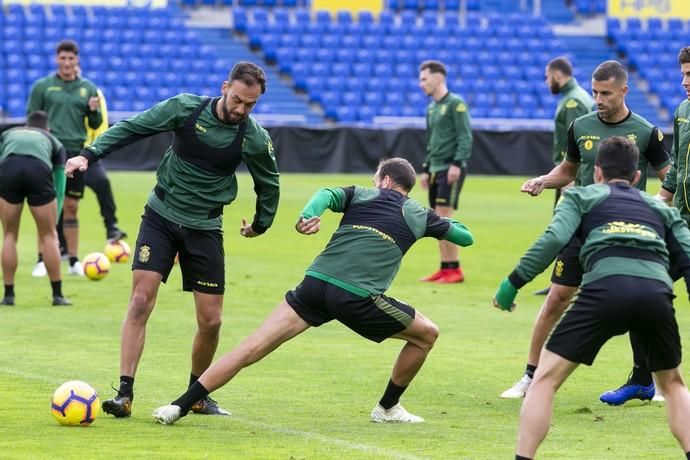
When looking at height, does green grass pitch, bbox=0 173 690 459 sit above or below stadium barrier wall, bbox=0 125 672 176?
above

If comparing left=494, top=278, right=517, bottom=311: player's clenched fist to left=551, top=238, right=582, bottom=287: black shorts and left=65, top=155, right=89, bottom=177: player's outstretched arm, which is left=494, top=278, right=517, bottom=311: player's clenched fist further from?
left=65, top=155, right=89, bottom=177: player's outstretched arm

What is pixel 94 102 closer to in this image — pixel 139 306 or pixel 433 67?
pixel 433 67

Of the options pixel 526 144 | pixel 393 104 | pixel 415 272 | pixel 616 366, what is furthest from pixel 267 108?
pixel 616 366

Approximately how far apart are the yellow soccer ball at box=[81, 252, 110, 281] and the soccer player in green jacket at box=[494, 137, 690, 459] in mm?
9736

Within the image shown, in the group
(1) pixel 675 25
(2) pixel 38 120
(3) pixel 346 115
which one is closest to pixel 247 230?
(2) pixel 38 120

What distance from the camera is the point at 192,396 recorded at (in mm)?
8141

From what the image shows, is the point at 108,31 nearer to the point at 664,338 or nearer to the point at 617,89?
the point at 617,89

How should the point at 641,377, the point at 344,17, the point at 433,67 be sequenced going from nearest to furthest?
the point at 641,377, the point at 433,67, the point at 344,17

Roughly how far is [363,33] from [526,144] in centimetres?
908

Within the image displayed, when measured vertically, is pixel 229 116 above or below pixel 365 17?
above

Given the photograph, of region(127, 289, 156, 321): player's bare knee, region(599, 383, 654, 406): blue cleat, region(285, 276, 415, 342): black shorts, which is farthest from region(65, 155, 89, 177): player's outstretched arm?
region(599, 383, 654, 406): blue cleat

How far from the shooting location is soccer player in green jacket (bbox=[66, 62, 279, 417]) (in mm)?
8578

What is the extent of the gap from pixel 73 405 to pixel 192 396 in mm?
706

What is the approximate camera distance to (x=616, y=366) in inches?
429
